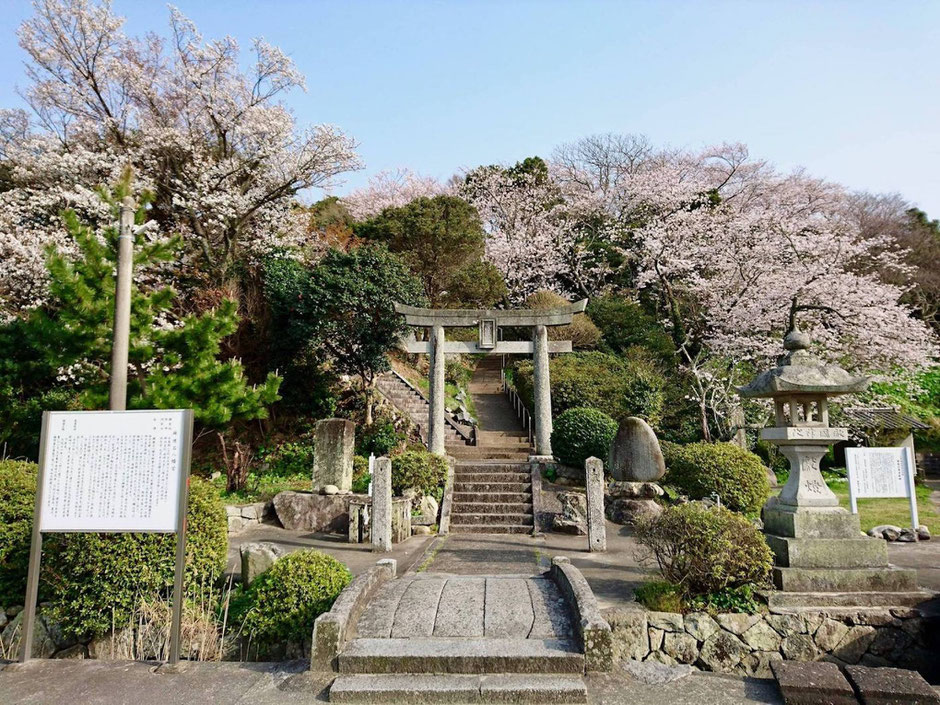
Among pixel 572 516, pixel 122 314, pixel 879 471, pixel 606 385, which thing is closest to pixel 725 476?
pixel 879 471

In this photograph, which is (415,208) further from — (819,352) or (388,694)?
(388,694)

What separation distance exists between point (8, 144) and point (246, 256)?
22.5 ft

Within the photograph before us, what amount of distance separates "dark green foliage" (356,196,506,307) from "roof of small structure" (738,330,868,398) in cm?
1568

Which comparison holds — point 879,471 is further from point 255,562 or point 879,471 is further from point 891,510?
point 255,562

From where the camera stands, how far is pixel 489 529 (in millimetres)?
10453

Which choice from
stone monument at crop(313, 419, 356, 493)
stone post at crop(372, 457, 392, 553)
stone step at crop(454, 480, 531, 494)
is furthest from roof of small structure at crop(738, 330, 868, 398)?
stone monument at crop(313, 419, 356, 493)

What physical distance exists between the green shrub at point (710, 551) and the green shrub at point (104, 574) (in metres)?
4.81

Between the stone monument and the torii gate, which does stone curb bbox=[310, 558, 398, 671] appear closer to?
the stone monument

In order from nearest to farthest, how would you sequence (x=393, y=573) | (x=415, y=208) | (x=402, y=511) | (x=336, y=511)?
1. (x=393, y=573)
2. (x=402, y=511)
3. (x=336, y=511)
4. (x=415, y=208)

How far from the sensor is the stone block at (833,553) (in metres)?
5.81

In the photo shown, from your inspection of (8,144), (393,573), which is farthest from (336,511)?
(8,144)

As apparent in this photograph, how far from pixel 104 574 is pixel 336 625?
247 cm

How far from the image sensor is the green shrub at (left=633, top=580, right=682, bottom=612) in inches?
211

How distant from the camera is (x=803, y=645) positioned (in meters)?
5.32
